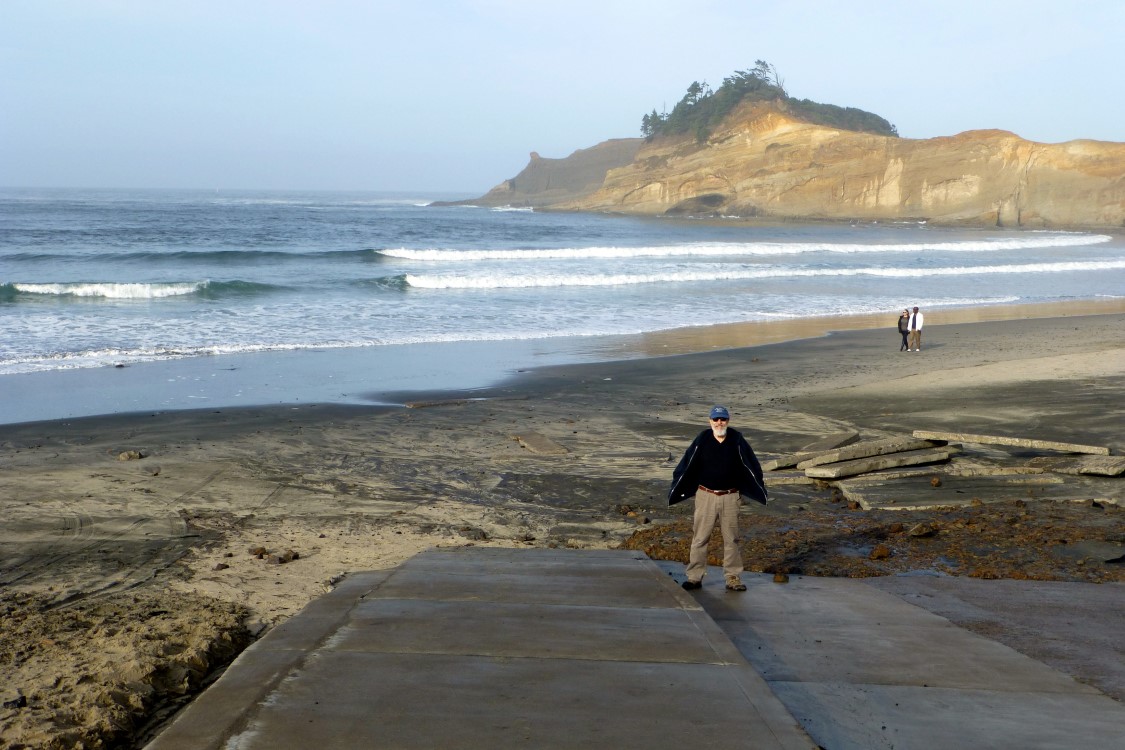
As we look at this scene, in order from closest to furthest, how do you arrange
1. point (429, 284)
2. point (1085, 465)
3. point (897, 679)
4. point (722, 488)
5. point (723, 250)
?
1. point (897, 679)
2. point (722, 488)
3. point (1085, 465)
4. point (429, 284)
5. point (723, 250)

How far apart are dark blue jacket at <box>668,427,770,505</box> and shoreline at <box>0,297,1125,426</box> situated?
28.8ft

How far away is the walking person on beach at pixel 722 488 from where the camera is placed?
691 centimetres

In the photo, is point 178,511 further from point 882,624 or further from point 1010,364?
point 1010,364

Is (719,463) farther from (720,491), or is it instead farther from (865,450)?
(865,450)

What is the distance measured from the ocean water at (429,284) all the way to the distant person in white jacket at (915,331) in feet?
22.4

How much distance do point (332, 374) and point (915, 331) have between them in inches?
472

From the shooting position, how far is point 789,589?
23.3ft

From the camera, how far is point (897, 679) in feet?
17.2

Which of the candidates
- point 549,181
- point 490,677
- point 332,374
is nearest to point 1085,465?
point 490,677

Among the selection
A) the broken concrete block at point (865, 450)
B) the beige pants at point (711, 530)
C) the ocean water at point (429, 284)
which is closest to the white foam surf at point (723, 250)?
the ocean water at point (429, 284)

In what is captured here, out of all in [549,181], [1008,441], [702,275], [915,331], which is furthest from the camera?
[549,181]

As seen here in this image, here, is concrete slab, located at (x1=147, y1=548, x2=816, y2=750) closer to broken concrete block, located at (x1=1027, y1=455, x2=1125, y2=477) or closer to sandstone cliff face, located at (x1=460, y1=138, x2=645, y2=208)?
broken concrete block, located at (x1=1027, y1=455, x2=1125, y2=477)

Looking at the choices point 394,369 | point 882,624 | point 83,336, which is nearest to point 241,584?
point 882,624

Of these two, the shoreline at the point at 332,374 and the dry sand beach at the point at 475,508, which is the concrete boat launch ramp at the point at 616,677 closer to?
the dry sand beach at the point at 475,508
